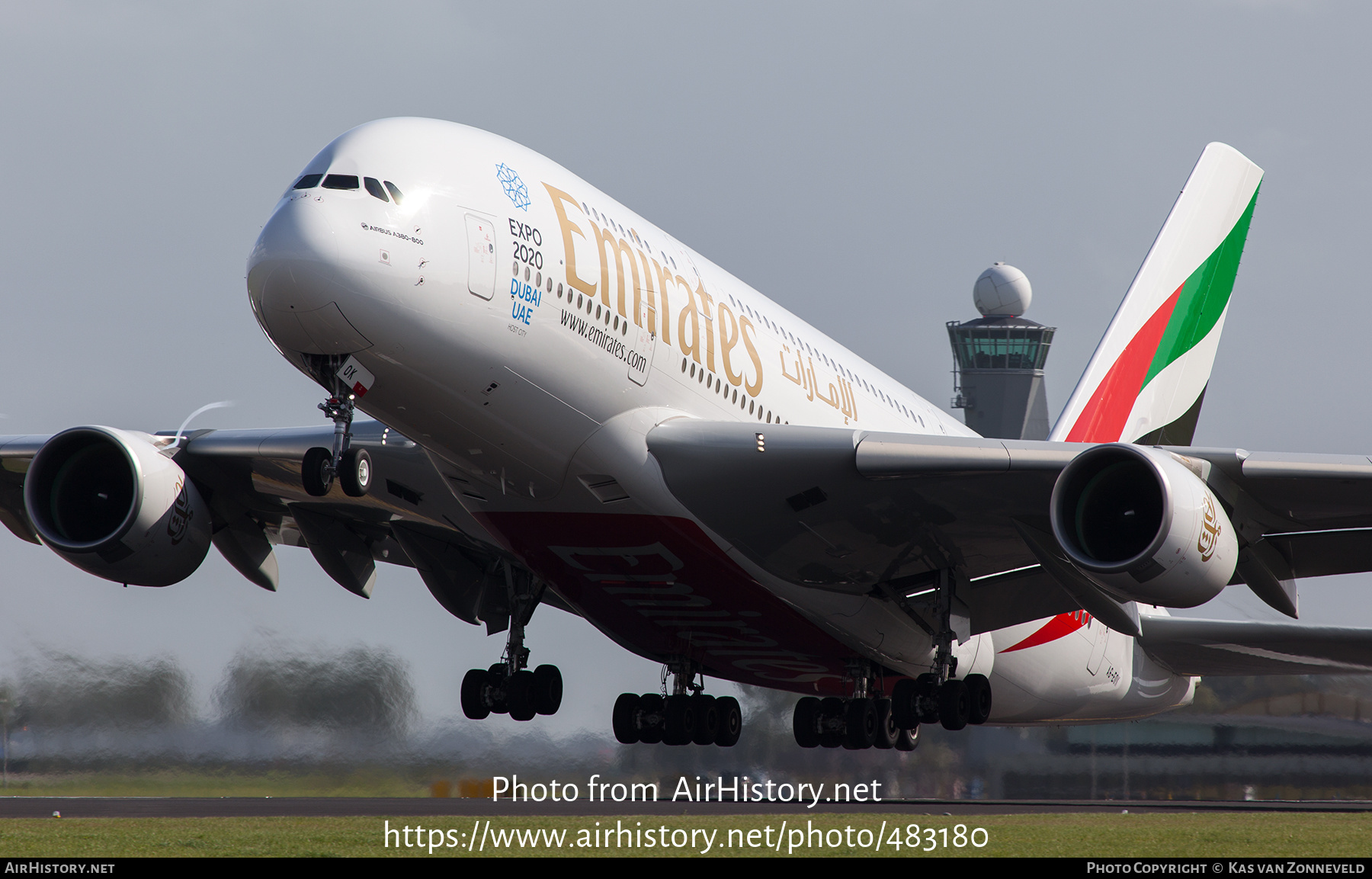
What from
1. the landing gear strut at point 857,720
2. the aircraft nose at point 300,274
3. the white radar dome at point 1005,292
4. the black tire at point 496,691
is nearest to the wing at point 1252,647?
the landing gear strut at point 857,720

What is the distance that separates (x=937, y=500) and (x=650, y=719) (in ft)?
20.8

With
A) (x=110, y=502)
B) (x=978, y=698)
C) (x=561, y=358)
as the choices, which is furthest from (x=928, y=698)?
(x=110, y=502)

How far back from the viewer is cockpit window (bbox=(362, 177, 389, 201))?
40.8 ft

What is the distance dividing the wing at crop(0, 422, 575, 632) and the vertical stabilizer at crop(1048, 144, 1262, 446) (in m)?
9.39

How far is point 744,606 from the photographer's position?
1725cm

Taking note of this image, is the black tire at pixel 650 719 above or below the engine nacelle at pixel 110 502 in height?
below

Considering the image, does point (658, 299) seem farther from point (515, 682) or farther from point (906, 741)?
point (906, 741)

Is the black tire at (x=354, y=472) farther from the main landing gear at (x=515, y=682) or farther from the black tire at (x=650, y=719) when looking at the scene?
the black tire at (x=650, y=719)

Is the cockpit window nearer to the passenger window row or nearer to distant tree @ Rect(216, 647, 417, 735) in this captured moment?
the passenger window row

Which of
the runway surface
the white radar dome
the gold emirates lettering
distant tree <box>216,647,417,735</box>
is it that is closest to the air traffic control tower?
the white radar dome

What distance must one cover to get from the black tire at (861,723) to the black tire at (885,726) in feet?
0.21

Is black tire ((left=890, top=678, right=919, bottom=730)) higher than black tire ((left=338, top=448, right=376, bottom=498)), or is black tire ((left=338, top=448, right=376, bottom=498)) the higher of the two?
black tire ((left=338, top=448, right=376, bottom=498))

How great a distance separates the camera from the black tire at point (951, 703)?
1770cm

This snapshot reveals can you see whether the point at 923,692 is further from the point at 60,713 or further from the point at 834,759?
the point at 60,713
